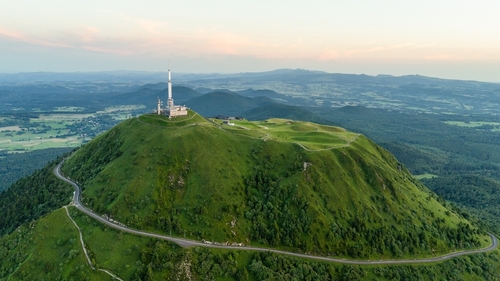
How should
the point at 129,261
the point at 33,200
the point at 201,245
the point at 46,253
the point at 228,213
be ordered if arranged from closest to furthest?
the point at 129,261
the point at 46,253
the point at 201,245
the point at 228,213
the point at 33,200

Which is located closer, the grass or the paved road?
the grass

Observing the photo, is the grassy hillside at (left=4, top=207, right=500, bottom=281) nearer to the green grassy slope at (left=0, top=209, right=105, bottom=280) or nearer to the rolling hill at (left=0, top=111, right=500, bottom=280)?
the green grassy slope at (left=0, top=209, right=105, bottom=280)

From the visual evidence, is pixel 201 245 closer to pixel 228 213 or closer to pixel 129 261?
pixel 228 213

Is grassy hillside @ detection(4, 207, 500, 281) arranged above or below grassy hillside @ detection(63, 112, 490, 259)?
below

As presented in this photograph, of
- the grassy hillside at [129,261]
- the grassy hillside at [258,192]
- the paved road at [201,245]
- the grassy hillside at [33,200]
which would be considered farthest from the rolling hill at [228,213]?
the paved road at [201,245]

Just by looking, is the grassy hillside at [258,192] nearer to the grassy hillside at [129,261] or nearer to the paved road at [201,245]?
the paved road at [201,245]

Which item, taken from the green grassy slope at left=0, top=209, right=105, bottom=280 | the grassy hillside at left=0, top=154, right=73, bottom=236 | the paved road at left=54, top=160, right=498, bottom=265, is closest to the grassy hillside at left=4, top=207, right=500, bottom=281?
the green grassy slope at left=0, top=209, right=105, bottom=280

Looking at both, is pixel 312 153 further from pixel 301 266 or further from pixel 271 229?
pixel 301 266

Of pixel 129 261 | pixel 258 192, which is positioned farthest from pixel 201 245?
pixel 258 192
